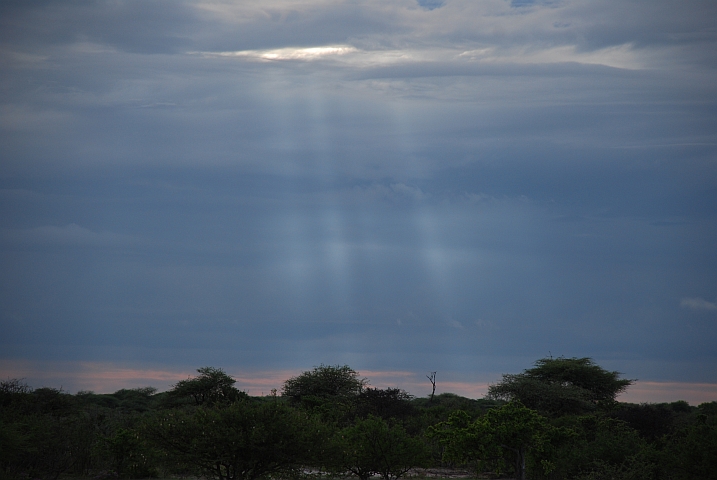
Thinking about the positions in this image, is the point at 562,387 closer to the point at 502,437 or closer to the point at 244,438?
the point at 502,437

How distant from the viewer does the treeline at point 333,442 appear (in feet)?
89.9

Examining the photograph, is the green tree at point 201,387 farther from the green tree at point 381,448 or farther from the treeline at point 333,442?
the green tree at point 381,448

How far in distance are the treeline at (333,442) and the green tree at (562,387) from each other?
28.5 ft

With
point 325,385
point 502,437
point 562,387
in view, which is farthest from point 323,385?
point 502,437

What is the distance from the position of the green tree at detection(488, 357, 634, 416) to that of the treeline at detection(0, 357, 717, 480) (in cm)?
869

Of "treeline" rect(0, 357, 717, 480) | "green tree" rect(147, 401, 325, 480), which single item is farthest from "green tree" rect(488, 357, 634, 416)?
"green tree" rect(147, 401, 325, 480)

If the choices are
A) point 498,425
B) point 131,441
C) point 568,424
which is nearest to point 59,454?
point 131,441

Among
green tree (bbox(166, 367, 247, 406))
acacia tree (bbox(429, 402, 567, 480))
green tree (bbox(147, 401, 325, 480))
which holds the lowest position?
green tree (bbox(147, 401, 325, 480))

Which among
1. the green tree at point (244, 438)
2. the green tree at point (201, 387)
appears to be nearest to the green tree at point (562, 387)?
the green tree at point (201, 387)

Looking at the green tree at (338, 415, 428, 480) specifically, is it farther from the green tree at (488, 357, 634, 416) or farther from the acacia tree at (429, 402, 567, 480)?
the green tree at (488, 357, 634, 416)

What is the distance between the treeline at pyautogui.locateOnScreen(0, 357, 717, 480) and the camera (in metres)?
27.4

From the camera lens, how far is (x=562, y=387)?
6706 centimetres

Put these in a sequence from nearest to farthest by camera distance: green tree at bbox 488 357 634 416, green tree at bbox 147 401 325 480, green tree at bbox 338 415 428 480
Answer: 1. green tree at bbox 147 401 325 480
2. green tree at bbox 338 415 428 480
3. green tree at bbox 488 357 634 416

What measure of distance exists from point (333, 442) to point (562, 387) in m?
44.0
